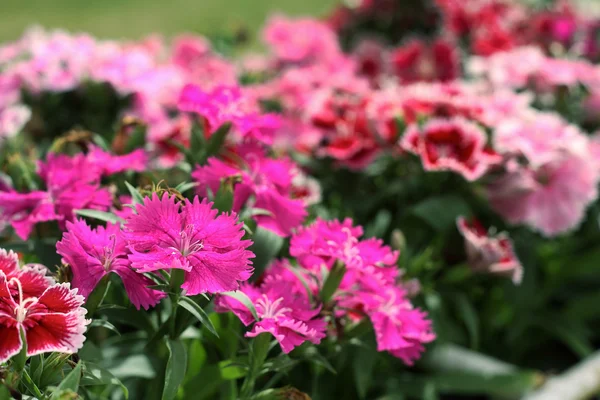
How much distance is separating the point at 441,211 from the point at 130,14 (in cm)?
548

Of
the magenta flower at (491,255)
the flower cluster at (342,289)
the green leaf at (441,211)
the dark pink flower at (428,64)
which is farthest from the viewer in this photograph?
the dark pink flower at (428,64)

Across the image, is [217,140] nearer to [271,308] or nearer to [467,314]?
[271,308]

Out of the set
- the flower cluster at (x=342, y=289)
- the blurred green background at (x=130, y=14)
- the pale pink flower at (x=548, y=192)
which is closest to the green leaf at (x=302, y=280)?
the flower cluster at (x=342, y=289)

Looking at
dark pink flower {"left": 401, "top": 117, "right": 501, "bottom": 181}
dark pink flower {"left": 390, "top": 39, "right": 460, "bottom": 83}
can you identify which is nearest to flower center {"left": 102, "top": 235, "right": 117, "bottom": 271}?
dark pink flower {"left": 401, "top": 117, "right": 501, "bottom": 181}

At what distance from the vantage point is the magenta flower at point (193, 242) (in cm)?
66

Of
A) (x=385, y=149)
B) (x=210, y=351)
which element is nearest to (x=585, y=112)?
(x=385, y=149)

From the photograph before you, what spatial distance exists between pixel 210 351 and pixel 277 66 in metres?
1.59

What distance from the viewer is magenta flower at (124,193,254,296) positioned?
2.17 feet

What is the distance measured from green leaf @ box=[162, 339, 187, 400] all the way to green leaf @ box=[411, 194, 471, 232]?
698 mm

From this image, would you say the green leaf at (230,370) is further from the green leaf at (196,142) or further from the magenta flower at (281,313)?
the green leaf at (196,142)

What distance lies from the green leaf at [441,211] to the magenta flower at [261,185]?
46 cm

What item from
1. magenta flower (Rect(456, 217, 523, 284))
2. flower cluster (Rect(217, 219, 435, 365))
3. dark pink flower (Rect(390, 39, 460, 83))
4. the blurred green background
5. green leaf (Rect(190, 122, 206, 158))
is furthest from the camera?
the blurred green background

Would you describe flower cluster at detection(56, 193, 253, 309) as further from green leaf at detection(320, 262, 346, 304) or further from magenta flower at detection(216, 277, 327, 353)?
green leaf at detection(320, 262, 346, 304)

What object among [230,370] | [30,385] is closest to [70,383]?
[30,385]
